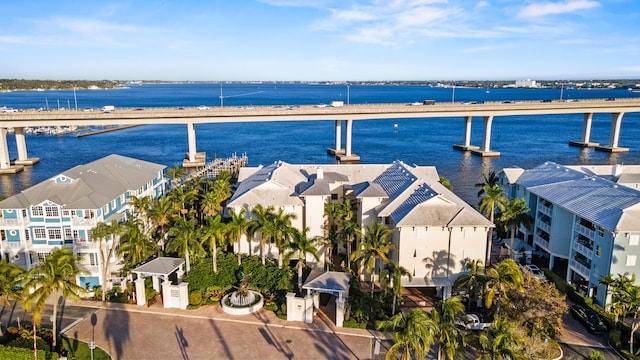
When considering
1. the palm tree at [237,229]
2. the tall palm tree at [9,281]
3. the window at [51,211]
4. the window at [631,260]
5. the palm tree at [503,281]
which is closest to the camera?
the tall palm tree at [9,281]

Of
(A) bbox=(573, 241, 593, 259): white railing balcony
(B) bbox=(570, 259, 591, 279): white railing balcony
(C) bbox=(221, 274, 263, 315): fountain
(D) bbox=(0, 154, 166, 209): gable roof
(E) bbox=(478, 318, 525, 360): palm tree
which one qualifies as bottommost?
(C) bbox=(221, 274, 263, 315): fountain

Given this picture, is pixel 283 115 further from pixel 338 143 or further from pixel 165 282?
pixel 165 282

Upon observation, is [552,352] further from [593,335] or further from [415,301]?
[415,301]

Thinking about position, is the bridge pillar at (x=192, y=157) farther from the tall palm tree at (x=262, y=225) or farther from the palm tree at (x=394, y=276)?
the palm tree at (x=394, y=276)

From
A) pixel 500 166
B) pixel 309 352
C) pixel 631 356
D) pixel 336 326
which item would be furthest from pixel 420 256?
pixel 500 166

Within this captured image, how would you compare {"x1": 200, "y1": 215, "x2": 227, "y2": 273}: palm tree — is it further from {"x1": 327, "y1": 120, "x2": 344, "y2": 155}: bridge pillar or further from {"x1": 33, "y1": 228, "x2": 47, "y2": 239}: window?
{"x1": 327, "y1": 120, "x2": 344, "y2": 155}: bridge pillar

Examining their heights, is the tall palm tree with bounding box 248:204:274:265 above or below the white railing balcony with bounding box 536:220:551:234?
above

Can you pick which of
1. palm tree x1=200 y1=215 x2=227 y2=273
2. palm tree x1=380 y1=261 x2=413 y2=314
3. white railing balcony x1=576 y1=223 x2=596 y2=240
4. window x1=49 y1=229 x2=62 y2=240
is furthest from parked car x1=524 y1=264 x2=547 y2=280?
window x1=49 y1=229 x2=62 y2=240

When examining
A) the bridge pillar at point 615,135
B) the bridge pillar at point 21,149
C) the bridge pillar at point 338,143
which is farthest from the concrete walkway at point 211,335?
the bridge pillar at point 615,135
